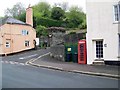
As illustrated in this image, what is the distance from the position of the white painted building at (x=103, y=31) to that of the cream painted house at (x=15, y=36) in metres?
22.4

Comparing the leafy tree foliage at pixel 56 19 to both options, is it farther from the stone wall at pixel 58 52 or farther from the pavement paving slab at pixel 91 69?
the pavement paving slab at pixel 91 69

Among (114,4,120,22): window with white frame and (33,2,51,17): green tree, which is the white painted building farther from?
(33,2,51,17): green tree

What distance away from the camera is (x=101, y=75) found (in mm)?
18156

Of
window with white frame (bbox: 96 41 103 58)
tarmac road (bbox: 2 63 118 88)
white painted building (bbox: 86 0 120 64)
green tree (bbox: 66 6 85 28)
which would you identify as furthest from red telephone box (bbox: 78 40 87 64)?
green tree (bbox: 66 6 85 28)

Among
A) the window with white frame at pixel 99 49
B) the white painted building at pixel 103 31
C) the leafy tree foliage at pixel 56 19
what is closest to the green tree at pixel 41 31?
the leafy tree foliage at pixel 56 19

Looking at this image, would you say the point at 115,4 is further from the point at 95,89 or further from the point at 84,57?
the point at 95,89

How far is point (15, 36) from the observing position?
158 ft

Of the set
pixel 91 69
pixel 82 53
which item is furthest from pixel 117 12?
pixel 91 69

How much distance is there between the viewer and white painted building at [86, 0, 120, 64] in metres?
25.3

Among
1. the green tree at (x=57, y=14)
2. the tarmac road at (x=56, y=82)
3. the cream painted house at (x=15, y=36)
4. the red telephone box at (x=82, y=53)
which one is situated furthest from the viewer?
the green tree at (x=57, y=14)

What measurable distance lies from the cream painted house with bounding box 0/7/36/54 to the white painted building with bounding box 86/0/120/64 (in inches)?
884

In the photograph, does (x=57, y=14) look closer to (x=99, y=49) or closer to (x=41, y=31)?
(x=41, y=31)

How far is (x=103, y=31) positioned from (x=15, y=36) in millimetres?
24947

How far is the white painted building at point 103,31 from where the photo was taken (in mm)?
25297
